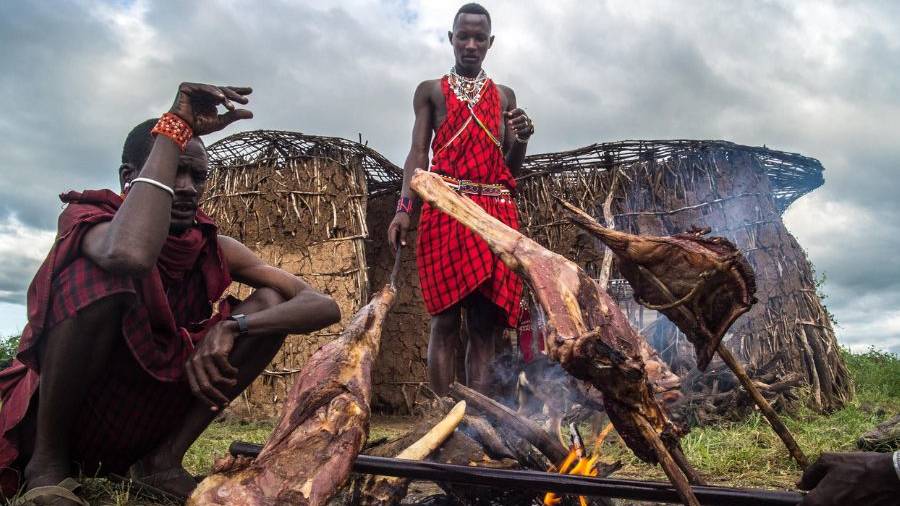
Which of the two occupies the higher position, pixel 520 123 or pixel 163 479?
pixel 520 123

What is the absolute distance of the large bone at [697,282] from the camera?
2.06m

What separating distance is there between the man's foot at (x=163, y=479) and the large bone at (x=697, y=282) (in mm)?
2029

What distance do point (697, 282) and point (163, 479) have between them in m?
2.37

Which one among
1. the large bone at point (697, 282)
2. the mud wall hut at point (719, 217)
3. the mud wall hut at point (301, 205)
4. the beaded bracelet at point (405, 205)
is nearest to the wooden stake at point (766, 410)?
the large bone at point (697, 282)

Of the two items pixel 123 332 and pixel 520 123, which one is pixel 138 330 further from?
pixel 520 123

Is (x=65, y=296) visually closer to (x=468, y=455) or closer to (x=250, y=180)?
(x=468, y=455)

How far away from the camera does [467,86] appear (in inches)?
167

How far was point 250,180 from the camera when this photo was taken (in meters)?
7.76

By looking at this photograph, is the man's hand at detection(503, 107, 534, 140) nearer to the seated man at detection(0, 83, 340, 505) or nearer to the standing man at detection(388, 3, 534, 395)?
the standing man at detection(388, 3, 534, 395)

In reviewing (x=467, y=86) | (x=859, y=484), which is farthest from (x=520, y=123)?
(x=859, y=484)

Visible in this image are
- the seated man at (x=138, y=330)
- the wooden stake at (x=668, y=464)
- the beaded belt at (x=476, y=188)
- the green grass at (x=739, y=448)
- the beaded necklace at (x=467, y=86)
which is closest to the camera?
the wooden stake at (x=668, y=464)

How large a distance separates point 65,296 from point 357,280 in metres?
5.02

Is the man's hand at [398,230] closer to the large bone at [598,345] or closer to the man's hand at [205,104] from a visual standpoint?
the man's hand at [205,104]

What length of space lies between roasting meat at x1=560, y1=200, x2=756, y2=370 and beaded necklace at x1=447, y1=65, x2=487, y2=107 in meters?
2.17
